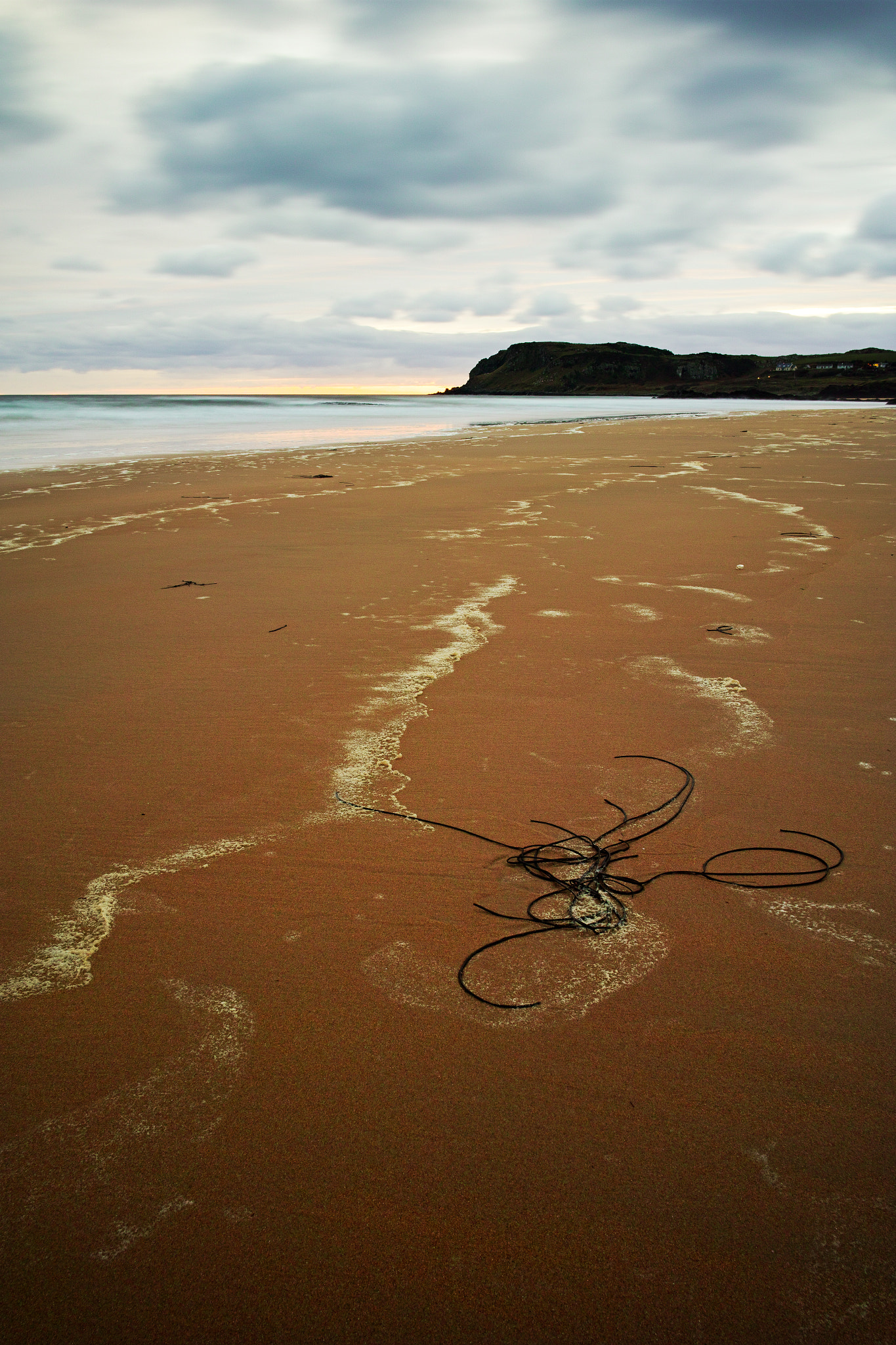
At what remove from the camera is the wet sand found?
1392 mm

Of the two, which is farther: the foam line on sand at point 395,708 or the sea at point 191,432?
the sea at point 191,432

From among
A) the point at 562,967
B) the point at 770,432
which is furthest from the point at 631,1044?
the point at 770,432

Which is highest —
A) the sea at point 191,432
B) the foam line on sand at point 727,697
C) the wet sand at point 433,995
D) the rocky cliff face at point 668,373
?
the rocky cliff face at point 668,373

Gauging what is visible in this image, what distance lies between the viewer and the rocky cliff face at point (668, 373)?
83.4 m

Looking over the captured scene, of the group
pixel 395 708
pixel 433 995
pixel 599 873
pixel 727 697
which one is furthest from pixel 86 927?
pixel 727 697

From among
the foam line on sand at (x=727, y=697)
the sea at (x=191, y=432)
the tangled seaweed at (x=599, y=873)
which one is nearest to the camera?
the tangled seaweed at (x=599, y=873)

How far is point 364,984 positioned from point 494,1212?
2.19 ft

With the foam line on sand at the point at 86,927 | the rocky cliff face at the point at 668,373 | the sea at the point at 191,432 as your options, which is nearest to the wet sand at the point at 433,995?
the foam line on sand at the point at 86,927

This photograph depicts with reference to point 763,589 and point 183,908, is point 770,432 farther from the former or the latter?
point 183,908

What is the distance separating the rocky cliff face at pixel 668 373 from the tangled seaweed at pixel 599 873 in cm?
7866

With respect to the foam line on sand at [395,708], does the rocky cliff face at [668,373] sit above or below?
above

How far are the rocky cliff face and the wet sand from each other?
77.8m

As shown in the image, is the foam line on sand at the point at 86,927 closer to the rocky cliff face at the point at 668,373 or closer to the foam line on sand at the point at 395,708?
the foam line on sand at the point at 395,708

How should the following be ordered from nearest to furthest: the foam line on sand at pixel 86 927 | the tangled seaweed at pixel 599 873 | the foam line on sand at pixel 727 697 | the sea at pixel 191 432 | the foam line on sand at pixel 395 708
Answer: the foam line on sand at pixel 86 927 → the tangled seaweed at pixel 599 873 → the foam line on sand at pixel 395 708 → the foam line on sand at pixel 727 697 → the sea at pixel 191 432
